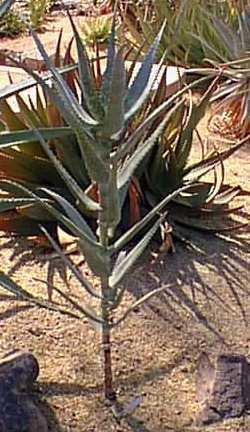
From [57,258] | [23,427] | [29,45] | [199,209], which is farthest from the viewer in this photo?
[29,45]

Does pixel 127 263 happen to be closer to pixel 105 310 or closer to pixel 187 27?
pixel 105 310

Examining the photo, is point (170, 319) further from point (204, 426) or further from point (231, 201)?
point (231, 201)

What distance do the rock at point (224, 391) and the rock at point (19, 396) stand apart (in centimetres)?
49

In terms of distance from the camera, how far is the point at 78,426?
2.78m

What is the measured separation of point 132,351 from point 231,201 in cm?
133

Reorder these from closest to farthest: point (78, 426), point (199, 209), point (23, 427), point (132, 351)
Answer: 1. point (23, 427)
2. point (78, 426)
3. point (132, 351)
4. point (199, 209)

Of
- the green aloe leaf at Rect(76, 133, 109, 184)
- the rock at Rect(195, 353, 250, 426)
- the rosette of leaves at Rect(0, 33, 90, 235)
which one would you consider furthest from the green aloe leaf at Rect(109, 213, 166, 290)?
the rosette of leaves at Rect(0, 33, 90, 235)

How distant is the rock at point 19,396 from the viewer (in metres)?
2.60

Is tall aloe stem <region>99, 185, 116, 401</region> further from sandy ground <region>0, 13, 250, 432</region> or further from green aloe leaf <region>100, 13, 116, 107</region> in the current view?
green aloe leaf <region>100, 13, 116, 107</region>

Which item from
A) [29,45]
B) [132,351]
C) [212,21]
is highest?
[29,45]

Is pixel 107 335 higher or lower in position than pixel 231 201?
lower

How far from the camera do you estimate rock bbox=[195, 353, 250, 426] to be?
9.23ft

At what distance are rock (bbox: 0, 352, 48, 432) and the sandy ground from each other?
5.1 inches

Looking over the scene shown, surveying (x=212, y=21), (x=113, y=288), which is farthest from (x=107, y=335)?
(x=212, y=21)
